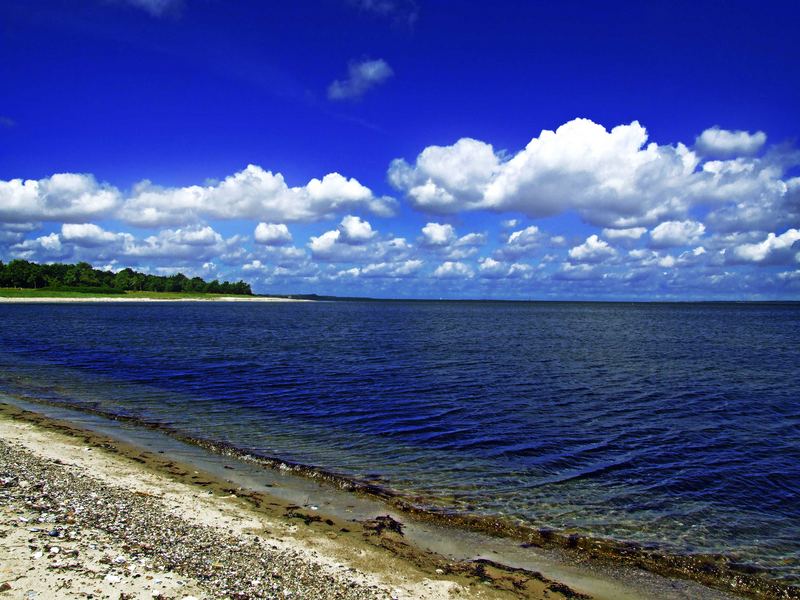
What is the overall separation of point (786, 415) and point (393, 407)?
70.4 ft

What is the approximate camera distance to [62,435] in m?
21.0

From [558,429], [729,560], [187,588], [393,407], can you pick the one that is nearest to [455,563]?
[187,588]

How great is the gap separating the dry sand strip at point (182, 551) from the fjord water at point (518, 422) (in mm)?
4295

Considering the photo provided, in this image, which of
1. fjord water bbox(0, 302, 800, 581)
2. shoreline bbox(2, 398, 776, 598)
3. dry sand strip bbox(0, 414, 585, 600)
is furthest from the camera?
fjord water bbox(0, 302, 800, 581)

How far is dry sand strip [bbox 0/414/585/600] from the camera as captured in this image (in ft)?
31.4

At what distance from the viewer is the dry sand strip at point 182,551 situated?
9.57 meters

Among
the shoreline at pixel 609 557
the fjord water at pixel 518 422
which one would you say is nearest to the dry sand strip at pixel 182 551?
the shoreline at pixel 609 557

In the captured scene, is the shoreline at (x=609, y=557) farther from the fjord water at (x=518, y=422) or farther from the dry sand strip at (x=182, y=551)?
the dry sand strip at (x=182, y=551)

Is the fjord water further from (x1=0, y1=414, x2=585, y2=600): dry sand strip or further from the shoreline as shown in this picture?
(x1=0, y1=414, x2=585, y2=600): dry sand strip

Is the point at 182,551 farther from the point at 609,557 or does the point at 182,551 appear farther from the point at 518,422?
the point at 518,422

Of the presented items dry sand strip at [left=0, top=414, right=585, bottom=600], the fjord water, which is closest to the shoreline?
the fjord water

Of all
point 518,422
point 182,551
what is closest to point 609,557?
point 182,551

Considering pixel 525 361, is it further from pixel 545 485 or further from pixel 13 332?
pixel 13 332

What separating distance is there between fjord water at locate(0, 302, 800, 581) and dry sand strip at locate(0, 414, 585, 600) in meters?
4.30
